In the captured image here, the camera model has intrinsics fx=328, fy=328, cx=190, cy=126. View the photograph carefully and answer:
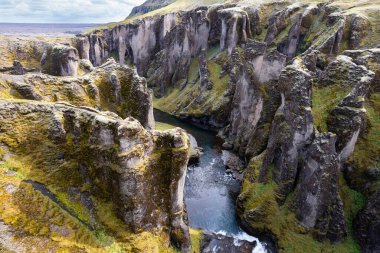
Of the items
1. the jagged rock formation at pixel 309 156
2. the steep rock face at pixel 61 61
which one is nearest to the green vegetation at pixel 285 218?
the jagged rock formation at pixel 309 156

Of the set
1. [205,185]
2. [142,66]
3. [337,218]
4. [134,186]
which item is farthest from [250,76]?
[142,66]

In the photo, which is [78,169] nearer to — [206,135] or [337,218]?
[337,218]

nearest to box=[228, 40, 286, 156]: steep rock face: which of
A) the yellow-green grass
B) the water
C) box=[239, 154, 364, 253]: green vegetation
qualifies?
the water

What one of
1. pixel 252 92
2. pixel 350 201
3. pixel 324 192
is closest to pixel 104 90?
pixel 324 192

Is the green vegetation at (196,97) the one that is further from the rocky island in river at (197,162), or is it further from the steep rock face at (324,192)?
the steep rock face at (324,192)

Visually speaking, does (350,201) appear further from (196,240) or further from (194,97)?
(194,97)

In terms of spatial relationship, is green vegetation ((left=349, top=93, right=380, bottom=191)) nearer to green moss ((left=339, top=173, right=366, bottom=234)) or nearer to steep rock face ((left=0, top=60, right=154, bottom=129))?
green moss ((left=339, top=173, right=366, bottom=234))
